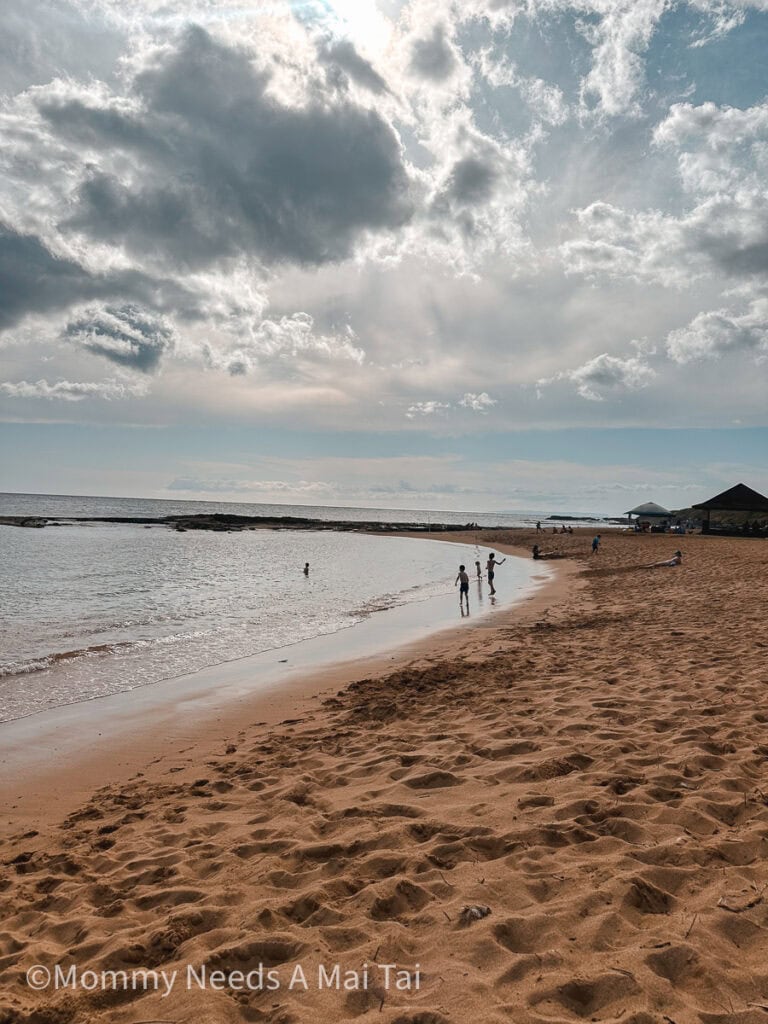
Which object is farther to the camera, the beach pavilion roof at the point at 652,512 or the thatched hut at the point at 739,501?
the beach pavilion roof at the point at 652,512

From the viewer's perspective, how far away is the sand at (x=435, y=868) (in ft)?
10.0

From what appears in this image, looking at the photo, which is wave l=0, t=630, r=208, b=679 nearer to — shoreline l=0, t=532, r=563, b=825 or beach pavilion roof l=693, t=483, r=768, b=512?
shoreline l=0, t=532, r=563, b=825

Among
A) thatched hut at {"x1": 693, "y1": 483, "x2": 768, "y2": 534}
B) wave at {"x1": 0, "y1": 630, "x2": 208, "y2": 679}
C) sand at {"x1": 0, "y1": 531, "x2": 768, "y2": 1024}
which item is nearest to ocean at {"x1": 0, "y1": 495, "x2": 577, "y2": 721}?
wave at {"x1": 0, "y1": 630, "x2": 208, "y2": 679}

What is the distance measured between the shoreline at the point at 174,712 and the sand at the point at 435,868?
0.37 m

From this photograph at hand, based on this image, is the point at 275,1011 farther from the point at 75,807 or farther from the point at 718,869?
the point at 75,807

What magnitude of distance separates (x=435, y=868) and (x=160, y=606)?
1812 centimetres

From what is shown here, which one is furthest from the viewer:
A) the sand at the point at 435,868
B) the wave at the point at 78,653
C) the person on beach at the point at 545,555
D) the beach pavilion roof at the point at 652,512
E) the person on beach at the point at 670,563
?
the beach pavilion roof at the point at 652,512

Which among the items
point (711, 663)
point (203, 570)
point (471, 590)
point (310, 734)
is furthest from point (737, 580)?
point (203, 570)

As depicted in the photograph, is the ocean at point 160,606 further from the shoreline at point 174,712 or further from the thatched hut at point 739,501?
the thatched hut at point 739,501

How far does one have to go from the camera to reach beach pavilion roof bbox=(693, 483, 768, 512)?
45.5m

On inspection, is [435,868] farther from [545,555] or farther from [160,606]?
[545,555]

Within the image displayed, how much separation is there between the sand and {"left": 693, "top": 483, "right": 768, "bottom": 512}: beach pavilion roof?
44.0 m

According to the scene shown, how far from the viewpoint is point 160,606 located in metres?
20.3

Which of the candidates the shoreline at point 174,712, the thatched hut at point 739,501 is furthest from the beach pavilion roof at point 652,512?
the shoreline at point 174,712
